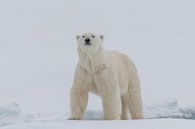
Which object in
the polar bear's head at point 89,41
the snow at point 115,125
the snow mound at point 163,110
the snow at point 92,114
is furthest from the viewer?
the snow mound at point 163,110

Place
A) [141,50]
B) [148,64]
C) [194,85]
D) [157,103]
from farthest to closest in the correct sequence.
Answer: [141,50] < [148,64] < [194,85] < [157,103]

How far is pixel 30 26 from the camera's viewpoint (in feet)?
73.7

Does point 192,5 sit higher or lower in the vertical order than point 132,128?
higher

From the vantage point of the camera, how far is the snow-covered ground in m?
8.82

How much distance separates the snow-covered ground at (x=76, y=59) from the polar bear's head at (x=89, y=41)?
2.77 ft

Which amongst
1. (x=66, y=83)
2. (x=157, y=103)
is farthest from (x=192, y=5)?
(x=157, y=103)

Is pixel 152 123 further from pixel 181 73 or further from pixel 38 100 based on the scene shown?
pixel 181 73

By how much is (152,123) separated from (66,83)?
723 cm

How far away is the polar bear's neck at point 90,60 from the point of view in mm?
6270

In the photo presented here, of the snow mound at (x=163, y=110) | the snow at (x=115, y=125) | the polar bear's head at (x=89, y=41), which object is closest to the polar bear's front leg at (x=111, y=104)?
the polar bear's head at (x=89, y=41)

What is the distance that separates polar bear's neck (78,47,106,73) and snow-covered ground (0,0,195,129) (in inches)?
27.2

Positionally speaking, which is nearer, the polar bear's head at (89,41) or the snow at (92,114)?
the polar bear's head at (89,41)

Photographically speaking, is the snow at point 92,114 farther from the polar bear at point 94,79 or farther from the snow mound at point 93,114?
the polar bear at point 94,79

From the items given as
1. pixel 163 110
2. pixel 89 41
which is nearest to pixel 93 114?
pixel 163 110
